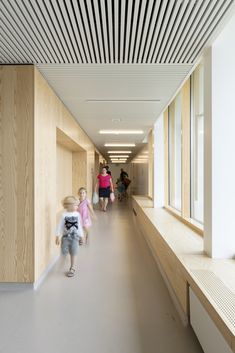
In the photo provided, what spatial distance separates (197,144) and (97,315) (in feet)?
11.3

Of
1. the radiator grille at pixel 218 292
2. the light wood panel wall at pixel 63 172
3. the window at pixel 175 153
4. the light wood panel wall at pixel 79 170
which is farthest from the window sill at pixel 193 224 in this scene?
the light wood panel wall at pixel 79 170

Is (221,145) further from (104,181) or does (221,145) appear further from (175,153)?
(104,181)

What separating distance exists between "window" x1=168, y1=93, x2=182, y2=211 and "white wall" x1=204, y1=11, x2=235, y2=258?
10.9 feet

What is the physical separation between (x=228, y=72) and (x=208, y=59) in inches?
11.7

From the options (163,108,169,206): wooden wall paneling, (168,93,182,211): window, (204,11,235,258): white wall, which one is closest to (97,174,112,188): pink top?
(163,108,169,206): wooden wall paneling

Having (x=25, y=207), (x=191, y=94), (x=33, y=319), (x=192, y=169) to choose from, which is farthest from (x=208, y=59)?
(x=33, y=319)

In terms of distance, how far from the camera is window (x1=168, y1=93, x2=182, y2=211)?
6379 mm

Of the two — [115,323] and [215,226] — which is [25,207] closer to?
[115,323]

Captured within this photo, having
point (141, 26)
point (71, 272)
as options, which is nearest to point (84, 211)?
point (71, 272)

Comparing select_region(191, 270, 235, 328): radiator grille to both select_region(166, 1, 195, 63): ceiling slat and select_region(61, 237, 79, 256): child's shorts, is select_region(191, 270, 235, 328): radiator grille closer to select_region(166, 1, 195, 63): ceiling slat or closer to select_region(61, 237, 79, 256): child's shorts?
select_region(61, 237, 79, 256): child's shorts

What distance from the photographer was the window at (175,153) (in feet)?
20.9

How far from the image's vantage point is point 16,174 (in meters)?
3.46

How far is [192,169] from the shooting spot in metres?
4.93

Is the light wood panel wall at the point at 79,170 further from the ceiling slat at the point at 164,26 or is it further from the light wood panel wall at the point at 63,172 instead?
the ceiling slat at the point at 164,26
